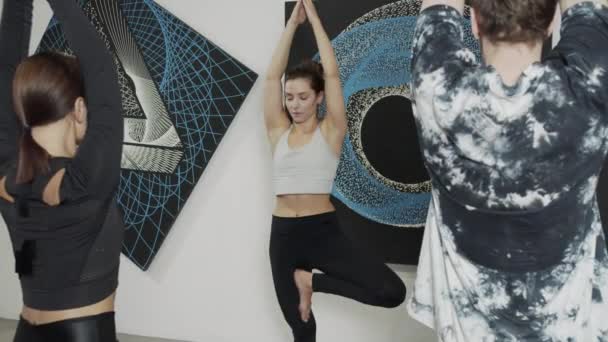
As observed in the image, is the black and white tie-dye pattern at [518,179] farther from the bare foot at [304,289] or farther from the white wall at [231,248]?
the white wall at [231,248]

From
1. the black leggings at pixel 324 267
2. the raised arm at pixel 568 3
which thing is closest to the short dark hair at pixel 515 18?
the raised arm at pixel 568 3

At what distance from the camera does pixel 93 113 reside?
128 cm

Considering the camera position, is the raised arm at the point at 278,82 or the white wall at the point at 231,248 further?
the white wall at the point at 231,248

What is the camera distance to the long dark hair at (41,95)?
4.23 feet

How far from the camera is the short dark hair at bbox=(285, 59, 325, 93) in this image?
2801 millimetres

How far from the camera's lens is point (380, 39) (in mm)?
3119

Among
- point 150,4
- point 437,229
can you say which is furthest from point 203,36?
point 437,229

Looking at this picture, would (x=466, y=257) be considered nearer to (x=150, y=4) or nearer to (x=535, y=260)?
(x=535, y=260)

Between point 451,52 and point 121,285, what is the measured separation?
10.9 ft

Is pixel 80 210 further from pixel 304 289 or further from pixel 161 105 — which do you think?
pixel 161 105

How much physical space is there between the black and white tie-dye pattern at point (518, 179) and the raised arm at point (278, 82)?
5.65 feet

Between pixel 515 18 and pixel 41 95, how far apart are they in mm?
1008

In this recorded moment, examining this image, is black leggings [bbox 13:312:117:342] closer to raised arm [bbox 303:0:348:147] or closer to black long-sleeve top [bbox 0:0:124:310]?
black long-sleeve top [bbox 0:0:124:310]

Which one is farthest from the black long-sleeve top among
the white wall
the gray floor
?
the gray floor
